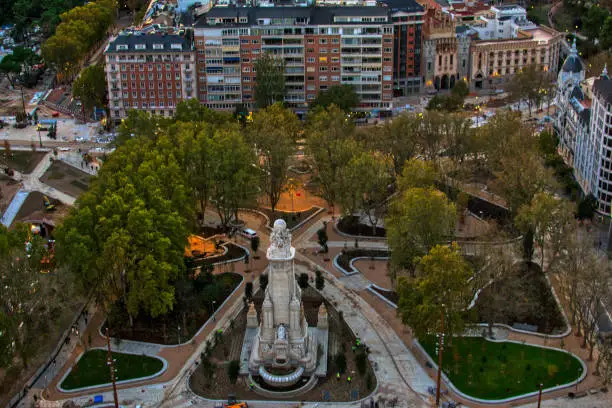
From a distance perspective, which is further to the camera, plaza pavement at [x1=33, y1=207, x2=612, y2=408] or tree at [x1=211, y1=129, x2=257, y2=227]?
tree at [x1=211, y1=129, x2=257, y2=227]

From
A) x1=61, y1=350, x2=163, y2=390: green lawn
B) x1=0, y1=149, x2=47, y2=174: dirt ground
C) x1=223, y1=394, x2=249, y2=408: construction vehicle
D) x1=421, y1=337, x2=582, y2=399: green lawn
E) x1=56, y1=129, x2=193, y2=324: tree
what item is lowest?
x1=223, y1=394, x2=249, y2=408: construction vehicle

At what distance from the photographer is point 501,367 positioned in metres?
111

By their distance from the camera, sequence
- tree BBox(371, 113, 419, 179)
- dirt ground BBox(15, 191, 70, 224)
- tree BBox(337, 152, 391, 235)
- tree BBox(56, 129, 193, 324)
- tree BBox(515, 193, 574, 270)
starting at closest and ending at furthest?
tree BBox(56, 129, 193, 324), tree BBox(515, 193, 574, 270), tree BBox(337, 152, 391, 235), dirt ground BBox(15, 191, 70, 224), tree BBox(371, 113, 419, 179)

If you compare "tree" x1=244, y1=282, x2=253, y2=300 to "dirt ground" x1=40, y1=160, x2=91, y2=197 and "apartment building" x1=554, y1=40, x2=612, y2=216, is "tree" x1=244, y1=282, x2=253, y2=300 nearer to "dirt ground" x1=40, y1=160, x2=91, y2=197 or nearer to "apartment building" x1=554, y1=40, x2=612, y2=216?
"dirt ground" x1=40, y1=160, x2=91, y2=197

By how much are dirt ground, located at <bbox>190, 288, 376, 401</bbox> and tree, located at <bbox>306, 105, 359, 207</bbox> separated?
3665 cm

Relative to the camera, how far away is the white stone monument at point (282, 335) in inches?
4232

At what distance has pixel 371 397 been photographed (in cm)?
10619

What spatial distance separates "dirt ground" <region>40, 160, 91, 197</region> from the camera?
176m

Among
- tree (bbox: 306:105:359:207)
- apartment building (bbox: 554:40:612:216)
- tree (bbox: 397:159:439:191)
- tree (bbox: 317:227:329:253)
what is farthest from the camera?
tree (bbox: 306:105:359:207)

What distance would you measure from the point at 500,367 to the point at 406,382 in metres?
12.4

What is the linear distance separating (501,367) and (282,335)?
2821 cm

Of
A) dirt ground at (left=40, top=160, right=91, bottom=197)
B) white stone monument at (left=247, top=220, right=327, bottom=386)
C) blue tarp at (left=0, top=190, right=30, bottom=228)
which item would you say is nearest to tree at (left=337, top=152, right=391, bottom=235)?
white stone monument at (left=247, top=220, right=327, bottom=386)

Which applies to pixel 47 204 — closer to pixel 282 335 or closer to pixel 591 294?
pixel 282 335

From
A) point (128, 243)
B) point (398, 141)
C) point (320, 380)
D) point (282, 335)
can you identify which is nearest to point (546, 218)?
point (398, 141)
